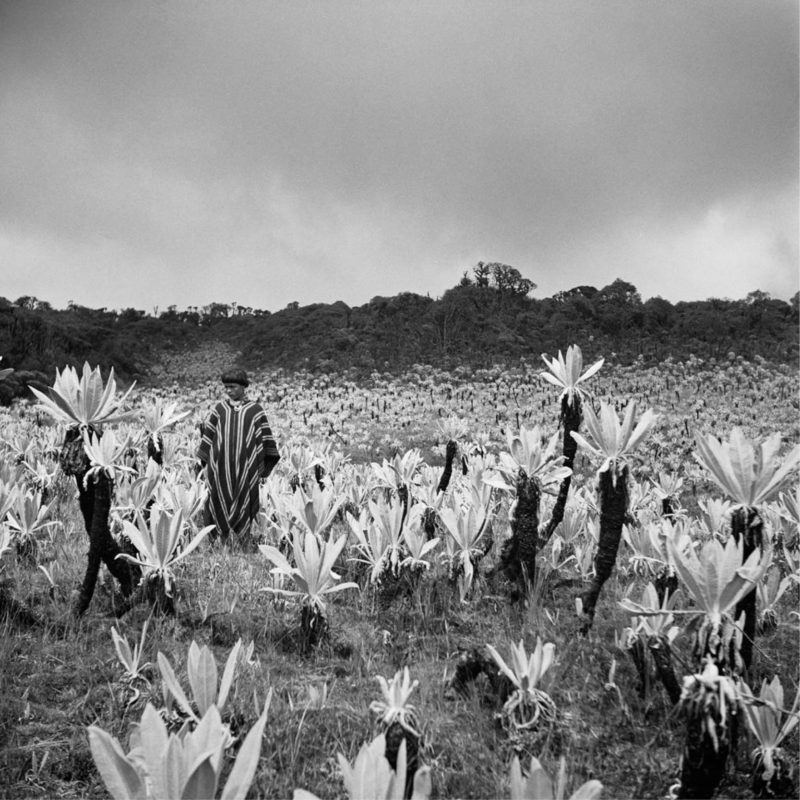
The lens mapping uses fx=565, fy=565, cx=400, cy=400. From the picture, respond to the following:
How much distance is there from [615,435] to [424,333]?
3280 cm

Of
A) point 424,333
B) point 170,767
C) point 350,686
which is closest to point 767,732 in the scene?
point 350,686

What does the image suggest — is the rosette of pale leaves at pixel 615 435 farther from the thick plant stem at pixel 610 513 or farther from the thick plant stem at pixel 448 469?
the thick plant stem at pixel 448 469

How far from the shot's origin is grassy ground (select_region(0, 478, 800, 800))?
68.8 inches

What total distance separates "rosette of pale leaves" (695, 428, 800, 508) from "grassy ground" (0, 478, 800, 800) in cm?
76

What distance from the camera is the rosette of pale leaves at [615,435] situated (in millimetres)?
2271

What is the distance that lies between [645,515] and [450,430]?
184 centimetres

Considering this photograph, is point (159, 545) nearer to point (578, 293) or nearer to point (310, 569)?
point (310, 569)

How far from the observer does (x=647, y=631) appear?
6.47 ft

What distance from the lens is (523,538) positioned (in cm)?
296

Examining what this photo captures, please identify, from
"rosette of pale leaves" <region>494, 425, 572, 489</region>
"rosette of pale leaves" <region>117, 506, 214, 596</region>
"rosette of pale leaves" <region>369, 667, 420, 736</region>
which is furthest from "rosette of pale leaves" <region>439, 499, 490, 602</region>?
"rosette of pale leaves" <region>369, 667, 420, 736</region>

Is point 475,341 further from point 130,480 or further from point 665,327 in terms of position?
point 130,480

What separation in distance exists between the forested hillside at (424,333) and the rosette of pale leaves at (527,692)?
64.1ft

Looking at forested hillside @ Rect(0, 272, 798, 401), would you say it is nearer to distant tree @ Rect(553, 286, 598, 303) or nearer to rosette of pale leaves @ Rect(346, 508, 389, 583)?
distant tree @ Rect(553, 286, 598, 303)

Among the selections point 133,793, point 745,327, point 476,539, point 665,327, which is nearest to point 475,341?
point 665,327
